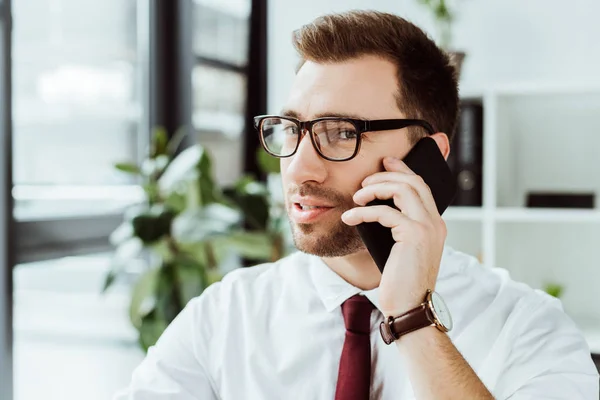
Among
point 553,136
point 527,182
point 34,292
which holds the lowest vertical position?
point 34,292

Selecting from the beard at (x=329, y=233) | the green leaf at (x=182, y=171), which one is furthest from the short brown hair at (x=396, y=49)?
the green leaf at (x=182, y=171)

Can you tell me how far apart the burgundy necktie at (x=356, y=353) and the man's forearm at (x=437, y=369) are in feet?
0.34

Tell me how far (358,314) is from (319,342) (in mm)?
93

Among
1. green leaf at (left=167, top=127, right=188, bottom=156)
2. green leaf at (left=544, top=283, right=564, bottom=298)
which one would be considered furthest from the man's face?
green leaf at (left=167, top=127, right=188, bottom=156)

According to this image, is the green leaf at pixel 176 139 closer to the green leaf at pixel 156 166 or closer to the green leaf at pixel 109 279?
the green leaf at pixel 156 166

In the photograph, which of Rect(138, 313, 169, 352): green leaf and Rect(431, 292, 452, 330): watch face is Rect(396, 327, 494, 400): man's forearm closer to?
Rect(431, 292, 452, 330): watch face

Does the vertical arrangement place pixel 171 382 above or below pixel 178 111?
below

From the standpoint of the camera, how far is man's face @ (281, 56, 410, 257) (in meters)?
1.15

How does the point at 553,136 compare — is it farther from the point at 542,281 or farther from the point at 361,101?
the point at 361,101

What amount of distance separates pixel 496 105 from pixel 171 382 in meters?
1.64

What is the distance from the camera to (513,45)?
263cm

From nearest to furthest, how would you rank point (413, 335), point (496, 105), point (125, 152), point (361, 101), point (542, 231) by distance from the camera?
point (413, 335), point (361, 101), point (496, 105), point (542, 231), point (125, 152)

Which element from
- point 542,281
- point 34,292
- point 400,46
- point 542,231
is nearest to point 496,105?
point 542,231

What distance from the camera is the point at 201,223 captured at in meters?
2.17
